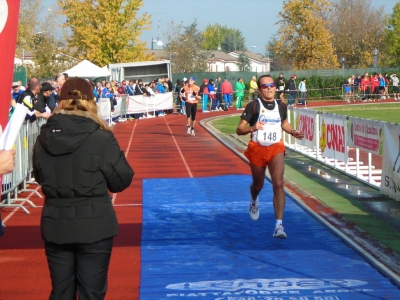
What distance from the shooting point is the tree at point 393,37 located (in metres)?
76.9

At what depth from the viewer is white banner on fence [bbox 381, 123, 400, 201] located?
1163 centimetres

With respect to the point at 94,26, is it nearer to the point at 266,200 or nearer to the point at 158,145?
the point at 158,145

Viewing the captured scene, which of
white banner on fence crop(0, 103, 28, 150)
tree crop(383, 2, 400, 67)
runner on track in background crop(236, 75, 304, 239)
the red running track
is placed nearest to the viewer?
white banner on fence crop(0, 103, 28, 150)

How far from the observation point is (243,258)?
8.19m

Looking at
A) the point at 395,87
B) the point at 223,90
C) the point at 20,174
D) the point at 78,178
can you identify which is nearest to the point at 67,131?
the point at 78,178

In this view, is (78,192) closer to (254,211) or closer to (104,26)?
(254,211)

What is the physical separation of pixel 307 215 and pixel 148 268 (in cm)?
359

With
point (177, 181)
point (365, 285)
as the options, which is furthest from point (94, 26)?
point (365, 285)

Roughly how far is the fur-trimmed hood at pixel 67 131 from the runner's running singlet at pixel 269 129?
15.0 ft

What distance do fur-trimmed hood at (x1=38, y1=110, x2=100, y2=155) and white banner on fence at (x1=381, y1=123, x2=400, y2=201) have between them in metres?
7.60

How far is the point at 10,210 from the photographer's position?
38.9 feet

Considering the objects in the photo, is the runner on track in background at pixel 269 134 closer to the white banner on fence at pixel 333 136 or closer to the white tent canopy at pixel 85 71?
the white banner on fence at pixel 333 136

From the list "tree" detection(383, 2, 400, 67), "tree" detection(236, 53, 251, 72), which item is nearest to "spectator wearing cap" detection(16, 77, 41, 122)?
"tree" detection(383, 2, 400, 67)

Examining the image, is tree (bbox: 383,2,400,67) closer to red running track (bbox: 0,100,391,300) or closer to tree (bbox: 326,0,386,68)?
tree (bbox: 326,0,386,68)
